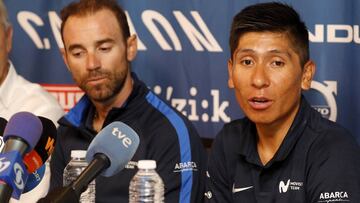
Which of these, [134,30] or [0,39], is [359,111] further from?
[0,39]

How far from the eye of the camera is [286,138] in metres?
1.90

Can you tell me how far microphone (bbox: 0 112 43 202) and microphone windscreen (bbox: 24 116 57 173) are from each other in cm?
4

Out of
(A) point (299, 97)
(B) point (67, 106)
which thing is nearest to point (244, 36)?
(A) point (299, 97)

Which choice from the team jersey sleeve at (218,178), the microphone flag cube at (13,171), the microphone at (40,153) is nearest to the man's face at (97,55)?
the team jersey sleeve at (218,178)

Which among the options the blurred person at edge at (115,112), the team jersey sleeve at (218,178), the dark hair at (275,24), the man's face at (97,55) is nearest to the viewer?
the dark hair at (275,24)

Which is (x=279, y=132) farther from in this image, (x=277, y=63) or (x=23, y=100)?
(x=23, y=100)

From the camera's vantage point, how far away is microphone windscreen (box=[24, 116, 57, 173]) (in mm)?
1280

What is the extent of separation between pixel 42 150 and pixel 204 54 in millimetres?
1443

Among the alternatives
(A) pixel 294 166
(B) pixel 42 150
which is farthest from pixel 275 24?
(B) pixel 42 150

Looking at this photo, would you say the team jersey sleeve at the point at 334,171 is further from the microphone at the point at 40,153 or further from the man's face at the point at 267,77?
the microphone at the point at 40,153

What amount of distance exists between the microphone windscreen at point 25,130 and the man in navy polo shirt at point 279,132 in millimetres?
718

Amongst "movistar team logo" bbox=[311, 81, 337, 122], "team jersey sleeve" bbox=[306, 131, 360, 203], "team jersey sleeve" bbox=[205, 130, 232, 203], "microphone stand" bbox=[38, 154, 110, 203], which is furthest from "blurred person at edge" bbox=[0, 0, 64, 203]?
"microphone stand" bbox=[38, 154, 110, 203]

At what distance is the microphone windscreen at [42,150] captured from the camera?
1280 millimetres

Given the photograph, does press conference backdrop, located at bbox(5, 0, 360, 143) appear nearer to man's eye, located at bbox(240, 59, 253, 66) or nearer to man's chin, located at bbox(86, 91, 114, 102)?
man's chin, located at bbox(86, 91, 114, 102)
